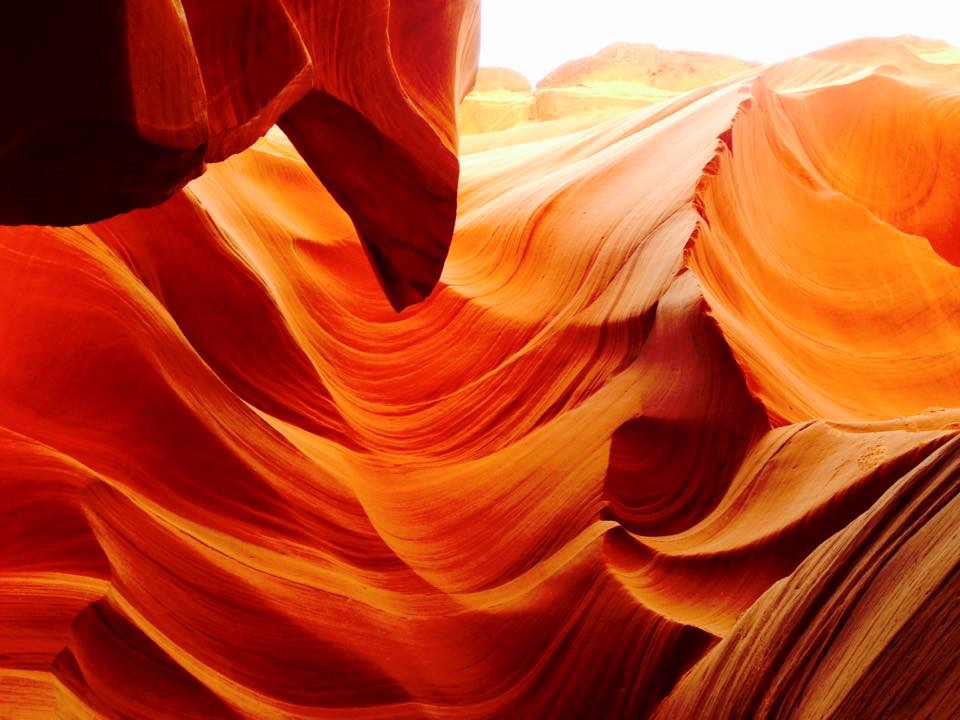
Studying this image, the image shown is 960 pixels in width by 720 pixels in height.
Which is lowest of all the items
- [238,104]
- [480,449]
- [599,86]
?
[480,449]

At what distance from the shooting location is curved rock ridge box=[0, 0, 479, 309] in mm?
1038

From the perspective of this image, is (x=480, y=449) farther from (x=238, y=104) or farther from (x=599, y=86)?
(x=599, y=86)

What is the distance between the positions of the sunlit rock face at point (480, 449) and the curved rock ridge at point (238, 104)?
19 millimetres

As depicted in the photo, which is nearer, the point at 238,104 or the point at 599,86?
the point at 238,104

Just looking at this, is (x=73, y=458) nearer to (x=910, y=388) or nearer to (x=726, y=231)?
(x=726, y=231)

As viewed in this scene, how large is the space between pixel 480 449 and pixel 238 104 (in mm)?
1389

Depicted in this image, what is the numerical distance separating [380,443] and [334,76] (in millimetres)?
1116

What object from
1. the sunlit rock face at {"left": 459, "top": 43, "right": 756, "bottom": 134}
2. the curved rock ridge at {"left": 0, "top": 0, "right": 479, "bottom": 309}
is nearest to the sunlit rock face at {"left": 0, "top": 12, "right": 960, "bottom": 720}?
the curved rock ridge at {"left": 0, "top": 0, "right": 479, "bottom": 309}

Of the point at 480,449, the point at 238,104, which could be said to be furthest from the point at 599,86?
the point at 238,104

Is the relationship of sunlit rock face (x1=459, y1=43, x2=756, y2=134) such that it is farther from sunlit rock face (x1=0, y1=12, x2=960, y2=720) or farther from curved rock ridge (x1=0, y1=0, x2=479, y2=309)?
curved rock ridge (x1=0, y1=0, x2=479, y2=309)

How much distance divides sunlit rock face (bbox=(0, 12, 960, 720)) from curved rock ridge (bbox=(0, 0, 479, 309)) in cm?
2

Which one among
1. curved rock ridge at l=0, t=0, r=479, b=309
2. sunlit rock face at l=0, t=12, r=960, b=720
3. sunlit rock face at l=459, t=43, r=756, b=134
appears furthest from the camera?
sunlit rock face at l=459, t=43, r=756, b=134

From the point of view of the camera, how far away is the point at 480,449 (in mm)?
2596

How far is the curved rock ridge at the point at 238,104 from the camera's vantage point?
1.04 meters
